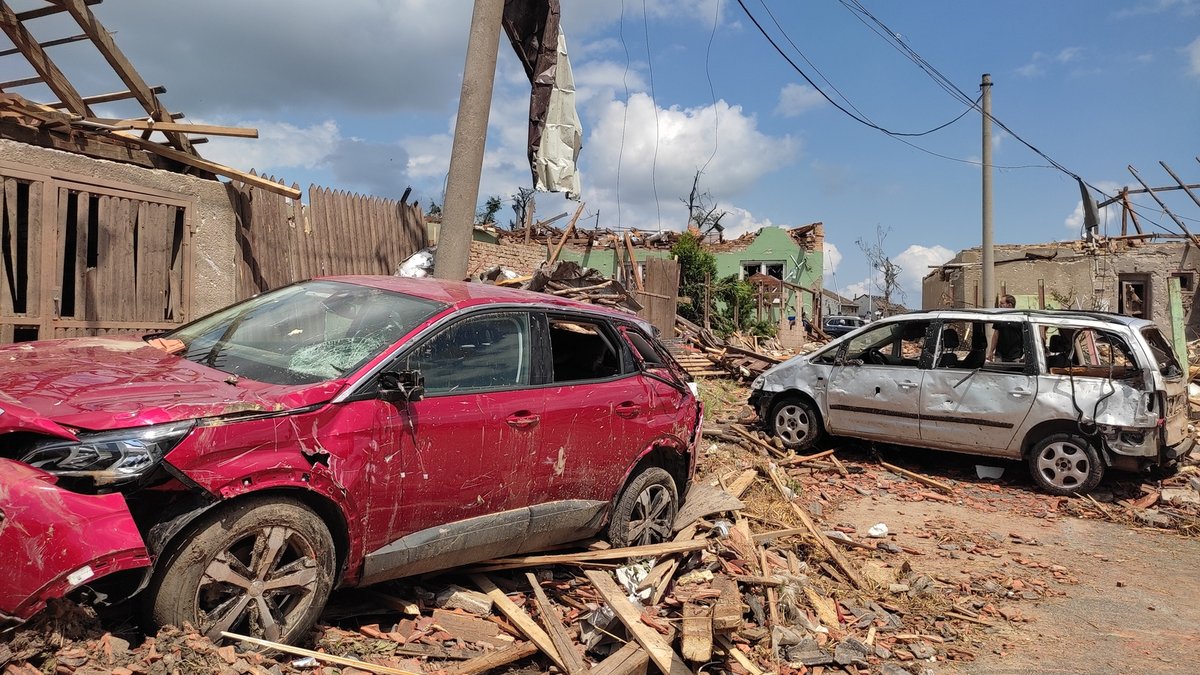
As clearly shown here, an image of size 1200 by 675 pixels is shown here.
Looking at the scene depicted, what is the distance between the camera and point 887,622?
468 cm

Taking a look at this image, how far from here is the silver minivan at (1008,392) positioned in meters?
7.39

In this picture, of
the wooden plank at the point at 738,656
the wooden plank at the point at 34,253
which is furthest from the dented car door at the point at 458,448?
the wooden plank at the point at 34,253

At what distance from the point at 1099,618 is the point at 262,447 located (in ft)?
17.2

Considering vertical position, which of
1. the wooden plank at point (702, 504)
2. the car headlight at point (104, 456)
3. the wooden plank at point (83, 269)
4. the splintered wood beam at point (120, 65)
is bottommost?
the wooden plank at point (702, 504)

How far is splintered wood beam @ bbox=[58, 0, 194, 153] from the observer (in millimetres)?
7348

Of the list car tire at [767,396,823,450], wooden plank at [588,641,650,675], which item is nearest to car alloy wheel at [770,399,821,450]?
car tire at [767,396,823,450]

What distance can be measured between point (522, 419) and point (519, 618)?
1.03 m

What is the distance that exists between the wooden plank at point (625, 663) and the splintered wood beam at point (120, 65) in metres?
7.00

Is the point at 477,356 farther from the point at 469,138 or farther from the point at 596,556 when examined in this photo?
the point at 469,138

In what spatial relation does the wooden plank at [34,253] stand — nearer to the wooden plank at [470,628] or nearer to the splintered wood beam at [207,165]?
the splintered wood beam at [207,165]

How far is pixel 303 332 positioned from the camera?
157 inches

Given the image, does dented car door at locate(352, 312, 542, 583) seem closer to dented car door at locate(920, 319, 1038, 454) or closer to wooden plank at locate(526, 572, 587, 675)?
wooden plank at locate(526, 572, 587, 675)

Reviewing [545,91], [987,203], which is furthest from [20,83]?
[987,203]

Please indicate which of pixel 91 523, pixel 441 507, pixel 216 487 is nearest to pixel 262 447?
pixel 216 487
